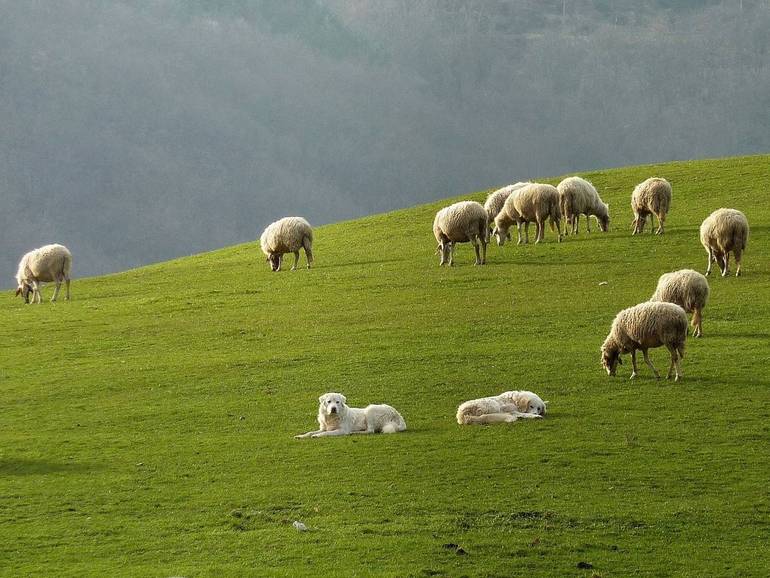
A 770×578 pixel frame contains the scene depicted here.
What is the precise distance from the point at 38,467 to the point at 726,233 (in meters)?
22.3

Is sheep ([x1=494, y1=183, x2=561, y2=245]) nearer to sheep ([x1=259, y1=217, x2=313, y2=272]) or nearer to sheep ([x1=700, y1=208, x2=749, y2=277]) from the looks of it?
sheep ([x1=259, y1=217, x2=313, y2=272])

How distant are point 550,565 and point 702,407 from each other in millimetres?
8814

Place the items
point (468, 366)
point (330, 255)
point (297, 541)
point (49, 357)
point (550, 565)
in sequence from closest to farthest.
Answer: point (550, 565), point (297, 541), point (468, 366), point (49, 357), point (330, 255)

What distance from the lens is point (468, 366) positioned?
90.7 feet

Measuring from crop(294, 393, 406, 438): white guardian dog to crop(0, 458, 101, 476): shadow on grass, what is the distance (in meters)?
3.96

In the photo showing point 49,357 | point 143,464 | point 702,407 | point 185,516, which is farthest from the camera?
point 49,357

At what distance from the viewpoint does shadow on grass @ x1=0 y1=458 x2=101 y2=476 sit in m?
20.8

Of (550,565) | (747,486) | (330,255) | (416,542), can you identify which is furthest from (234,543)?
(330,255)

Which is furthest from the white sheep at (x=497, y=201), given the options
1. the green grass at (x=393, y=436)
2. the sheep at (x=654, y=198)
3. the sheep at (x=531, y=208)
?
the sheep at (x=654, y=198)

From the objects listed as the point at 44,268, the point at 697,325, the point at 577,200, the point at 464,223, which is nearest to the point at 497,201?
the point at 577,200

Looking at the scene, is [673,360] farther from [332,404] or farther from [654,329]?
[332,404]

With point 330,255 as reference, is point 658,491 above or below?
below

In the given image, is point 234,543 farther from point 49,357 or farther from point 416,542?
point 49,357

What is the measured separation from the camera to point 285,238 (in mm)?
45531
